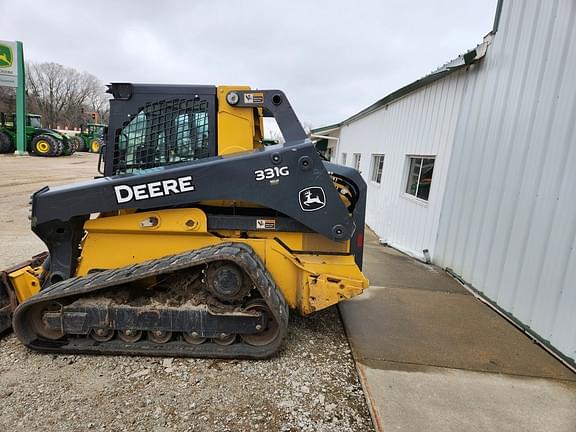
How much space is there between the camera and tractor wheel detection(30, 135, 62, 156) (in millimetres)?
23050

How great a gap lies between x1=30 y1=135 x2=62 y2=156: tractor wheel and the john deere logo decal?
5039 mm

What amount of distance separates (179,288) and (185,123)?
1493 mm

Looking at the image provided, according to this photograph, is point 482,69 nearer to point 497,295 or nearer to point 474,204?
point 474,204

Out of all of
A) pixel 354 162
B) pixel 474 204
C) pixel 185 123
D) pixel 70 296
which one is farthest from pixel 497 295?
pixel 354 162

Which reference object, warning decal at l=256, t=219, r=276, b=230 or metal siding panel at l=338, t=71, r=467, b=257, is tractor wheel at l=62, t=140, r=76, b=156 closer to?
metal siding panel at l=338, t=71, r=467, b=257

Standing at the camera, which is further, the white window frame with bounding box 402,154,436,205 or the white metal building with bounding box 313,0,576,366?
the white window frame with bounding box 402,154,436,205

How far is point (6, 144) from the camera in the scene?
870 inches

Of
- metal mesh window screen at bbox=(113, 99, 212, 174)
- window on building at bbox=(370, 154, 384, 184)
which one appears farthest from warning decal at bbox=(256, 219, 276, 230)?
window on building at bbox=(370, 154, 384, 184)

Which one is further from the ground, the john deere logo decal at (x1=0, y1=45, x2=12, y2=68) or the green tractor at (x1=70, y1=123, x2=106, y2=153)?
the john deere logo decal at (x1=0, y1=45, x2=12, y2=68)

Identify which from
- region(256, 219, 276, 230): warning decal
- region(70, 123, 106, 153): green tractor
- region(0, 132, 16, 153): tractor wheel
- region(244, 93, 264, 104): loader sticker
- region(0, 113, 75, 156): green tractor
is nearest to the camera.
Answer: region(244, 93, 264, 104): loader sticker

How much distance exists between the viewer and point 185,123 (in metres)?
3.14

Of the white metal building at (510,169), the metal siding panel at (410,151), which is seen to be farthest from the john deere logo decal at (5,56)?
the white metal building at (510,169)

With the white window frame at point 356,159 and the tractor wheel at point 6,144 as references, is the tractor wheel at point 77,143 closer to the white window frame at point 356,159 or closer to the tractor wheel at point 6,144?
the tractor wheel at point 6,144

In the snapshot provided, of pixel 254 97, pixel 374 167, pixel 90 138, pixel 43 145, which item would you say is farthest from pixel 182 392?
pixel 90 138
